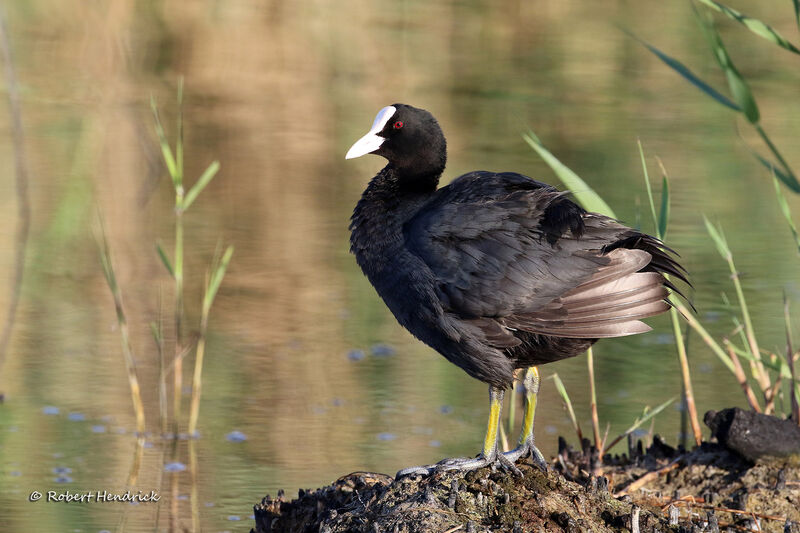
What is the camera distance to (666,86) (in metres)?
12.4

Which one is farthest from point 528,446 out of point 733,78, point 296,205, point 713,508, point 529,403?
point 296,205

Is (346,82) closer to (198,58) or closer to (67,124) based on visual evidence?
(198,58)

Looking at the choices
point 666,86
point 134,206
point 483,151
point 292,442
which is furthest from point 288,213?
point 666,86

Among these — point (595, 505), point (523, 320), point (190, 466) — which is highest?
point (523, 320)

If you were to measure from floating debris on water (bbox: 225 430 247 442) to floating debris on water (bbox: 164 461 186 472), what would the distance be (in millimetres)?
270

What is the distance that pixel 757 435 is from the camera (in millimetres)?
4441

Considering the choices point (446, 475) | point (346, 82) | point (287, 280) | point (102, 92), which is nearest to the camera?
point (446, 475)

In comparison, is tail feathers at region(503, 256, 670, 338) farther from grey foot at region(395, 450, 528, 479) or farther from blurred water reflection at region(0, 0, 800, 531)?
blurred water reflection at region(0, 0, 800, 531)

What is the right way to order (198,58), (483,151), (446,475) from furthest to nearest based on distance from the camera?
(198,58) → (483,151) → (446,475)

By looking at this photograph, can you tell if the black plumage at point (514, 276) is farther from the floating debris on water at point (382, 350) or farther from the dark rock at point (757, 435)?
the floating debris on water at point (382, 350)

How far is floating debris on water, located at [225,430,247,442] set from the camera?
5.16 meters

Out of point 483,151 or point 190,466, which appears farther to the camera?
point 483,151

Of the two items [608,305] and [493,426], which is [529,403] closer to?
[493,426]

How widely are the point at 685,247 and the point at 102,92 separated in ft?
19.7
